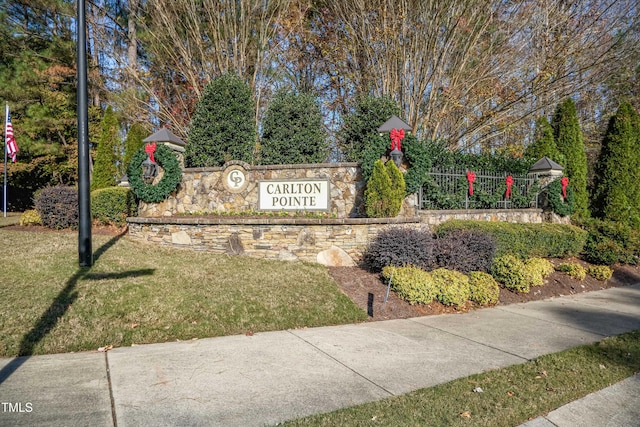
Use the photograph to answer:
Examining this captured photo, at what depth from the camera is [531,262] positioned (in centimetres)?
841

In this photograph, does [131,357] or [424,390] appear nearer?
[424,390]

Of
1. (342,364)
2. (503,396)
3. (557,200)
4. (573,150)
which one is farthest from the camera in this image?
(573,150)

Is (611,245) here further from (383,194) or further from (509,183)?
(383,194)

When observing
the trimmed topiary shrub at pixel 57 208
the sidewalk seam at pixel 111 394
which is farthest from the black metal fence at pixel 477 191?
the trimmed topiary shrub at pixel 57 208

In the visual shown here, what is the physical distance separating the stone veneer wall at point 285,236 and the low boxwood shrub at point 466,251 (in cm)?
105

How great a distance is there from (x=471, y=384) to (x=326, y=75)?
1697 cm

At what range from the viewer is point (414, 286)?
641 centimetres

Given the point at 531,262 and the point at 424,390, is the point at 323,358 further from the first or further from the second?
the point at 531,262

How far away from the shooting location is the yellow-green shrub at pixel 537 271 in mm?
7782

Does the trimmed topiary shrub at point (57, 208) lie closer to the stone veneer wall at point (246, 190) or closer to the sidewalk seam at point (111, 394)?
the stone veneer wall at point (246, 190)

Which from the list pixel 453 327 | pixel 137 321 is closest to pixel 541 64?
pixel 453 327

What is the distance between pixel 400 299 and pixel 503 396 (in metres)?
3.28

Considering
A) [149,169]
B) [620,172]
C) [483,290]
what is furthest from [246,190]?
[620,172]

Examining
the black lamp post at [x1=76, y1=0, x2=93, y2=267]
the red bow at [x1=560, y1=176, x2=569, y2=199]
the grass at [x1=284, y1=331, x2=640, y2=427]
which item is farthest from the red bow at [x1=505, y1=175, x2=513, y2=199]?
the black lamp post at [x1=76, y1=0, x2=93, y2=267]
